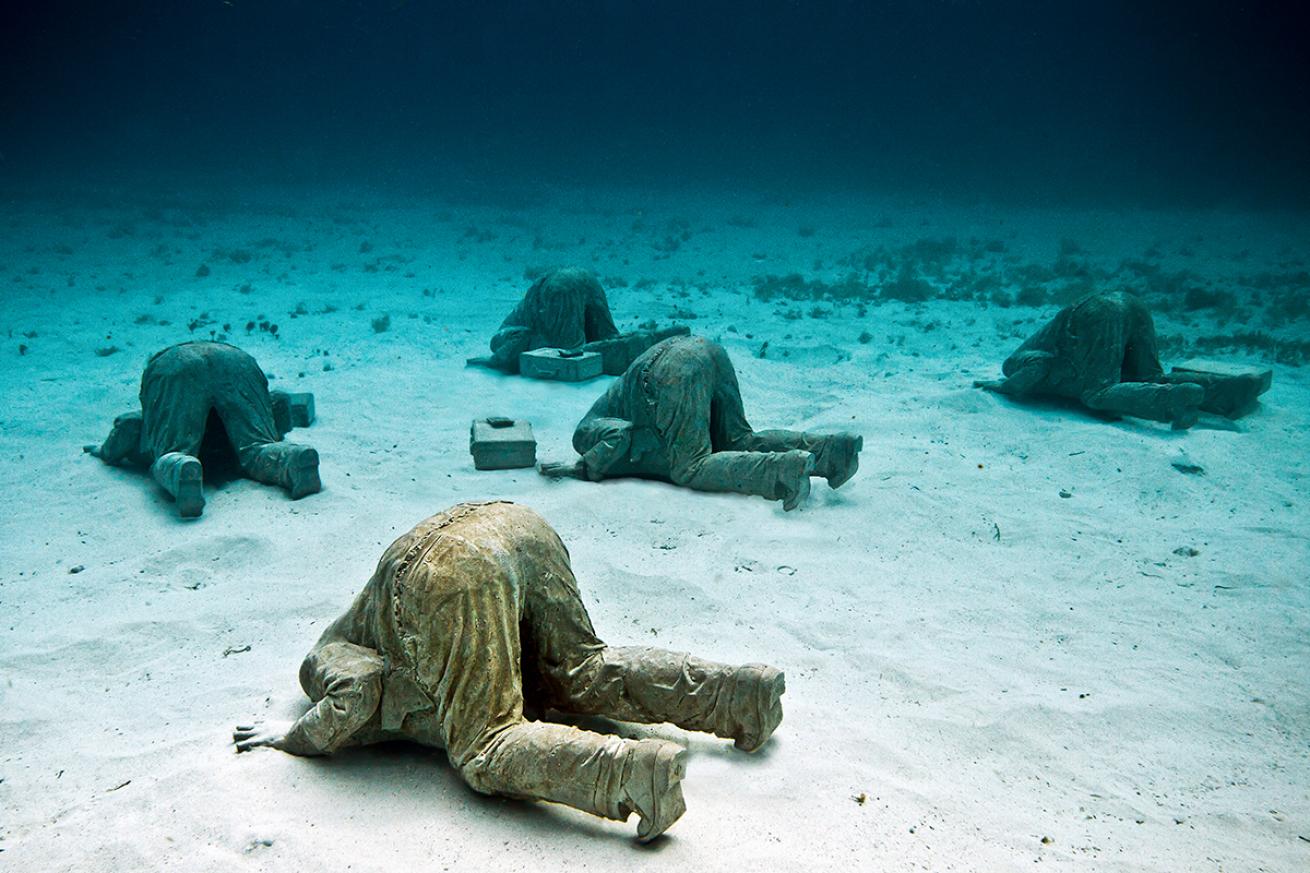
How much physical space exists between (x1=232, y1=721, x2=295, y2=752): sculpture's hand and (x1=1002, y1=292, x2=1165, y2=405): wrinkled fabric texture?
8586 mm

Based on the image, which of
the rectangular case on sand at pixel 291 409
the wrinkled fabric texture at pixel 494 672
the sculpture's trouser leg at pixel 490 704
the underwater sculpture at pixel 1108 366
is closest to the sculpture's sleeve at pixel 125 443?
the rectangular case on sand at pixel 291 409

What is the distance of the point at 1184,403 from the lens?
8.70 meters

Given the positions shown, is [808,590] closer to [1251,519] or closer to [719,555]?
[719,555]

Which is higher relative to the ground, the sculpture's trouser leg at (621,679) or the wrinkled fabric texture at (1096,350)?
the wrinkled fabric texture at (1096,350)

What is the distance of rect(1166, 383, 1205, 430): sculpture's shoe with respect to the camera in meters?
8.65

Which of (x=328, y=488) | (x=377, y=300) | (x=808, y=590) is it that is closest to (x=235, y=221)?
(x=377, y=300)

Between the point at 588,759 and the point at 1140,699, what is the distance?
301cm

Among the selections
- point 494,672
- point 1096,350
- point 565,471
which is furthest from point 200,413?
point 1096,350

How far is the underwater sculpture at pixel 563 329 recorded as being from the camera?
11289mm

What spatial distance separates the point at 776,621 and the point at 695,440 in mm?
2301

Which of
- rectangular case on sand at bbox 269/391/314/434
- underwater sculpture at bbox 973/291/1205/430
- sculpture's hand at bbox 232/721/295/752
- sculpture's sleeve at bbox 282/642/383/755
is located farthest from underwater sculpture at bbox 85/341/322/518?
underwater sculpture at bbox 973/291/1205/430

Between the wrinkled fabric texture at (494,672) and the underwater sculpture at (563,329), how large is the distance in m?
7.87

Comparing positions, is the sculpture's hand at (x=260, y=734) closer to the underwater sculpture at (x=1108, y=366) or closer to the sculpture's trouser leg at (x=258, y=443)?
the sculpture's trouser leg at (x=258, y=443)

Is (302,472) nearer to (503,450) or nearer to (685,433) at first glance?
(503,450)
